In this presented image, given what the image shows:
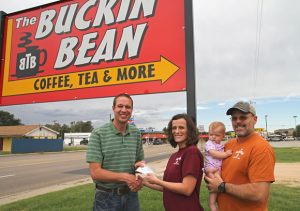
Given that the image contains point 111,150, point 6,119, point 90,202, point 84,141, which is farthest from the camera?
point 84,141

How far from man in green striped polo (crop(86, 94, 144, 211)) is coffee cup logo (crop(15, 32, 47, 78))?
2.29m

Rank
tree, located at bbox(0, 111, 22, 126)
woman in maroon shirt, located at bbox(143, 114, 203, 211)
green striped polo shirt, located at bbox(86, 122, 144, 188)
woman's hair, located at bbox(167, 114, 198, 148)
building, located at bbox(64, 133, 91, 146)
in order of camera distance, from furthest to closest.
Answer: building, located at bbox(64, 133, 91, 146), tree, located at bbox(0, 111, 22, 126), green striped polo shirt, located at bbox(86, 122, 144, 188), woman's hair, located at bbox(167, 114, 198, 148), woman in maroon shirt, located at bbox(143, 114, 203, 211)

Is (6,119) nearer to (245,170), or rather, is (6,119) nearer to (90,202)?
(90,202)

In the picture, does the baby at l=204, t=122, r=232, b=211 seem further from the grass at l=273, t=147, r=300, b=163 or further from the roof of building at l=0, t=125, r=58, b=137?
the roof of building at l=0, t=125, r=58, b=137

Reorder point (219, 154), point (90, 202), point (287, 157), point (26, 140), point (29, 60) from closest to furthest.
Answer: point (219, 154) → point (29, 60) → point (90, 202) → point (287, 157) → point (26, 140)

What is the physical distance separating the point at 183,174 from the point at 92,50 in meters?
2.58

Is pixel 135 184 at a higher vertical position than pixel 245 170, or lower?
lower

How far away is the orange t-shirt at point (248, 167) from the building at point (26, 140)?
4385cm

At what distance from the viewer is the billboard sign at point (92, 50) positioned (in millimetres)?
4070

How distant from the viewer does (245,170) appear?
266cm

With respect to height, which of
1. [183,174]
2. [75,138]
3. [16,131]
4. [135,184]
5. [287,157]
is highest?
[16,131]

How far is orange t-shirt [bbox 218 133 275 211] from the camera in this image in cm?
255

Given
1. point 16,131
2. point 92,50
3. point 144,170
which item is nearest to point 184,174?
point 144,170

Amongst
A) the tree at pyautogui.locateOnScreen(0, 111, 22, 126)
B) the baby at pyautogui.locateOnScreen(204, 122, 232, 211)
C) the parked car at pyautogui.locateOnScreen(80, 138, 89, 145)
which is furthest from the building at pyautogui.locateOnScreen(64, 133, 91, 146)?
the baby at pyautogui.locateOnScreen(204, 122, 232, 211)
